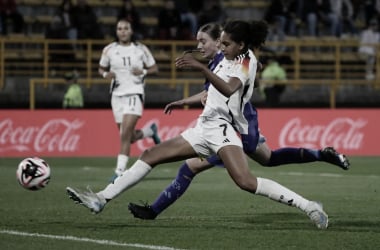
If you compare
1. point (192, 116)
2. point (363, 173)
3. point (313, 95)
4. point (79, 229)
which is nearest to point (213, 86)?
point (79, 229)

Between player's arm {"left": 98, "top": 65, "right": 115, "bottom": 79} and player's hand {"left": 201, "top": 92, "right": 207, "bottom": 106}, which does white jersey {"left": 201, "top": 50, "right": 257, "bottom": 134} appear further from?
player's arm {"left": 98, "top": 65, "right": 115, "bottom": 79}

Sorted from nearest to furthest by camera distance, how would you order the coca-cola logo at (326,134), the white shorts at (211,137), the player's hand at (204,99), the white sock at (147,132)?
1. the white shorts at (211,137)
2. the player's hand at (204,99)
3. the white sock at (147,132)
4. the coca-cola logo at (326,134)

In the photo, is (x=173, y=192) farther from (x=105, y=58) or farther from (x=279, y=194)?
(x=105, y=58)

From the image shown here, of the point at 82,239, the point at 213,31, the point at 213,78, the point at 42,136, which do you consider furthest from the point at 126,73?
the point at 82,239

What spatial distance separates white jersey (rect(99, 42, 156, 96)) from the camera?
1711cm

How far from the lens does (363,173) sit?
1798cm

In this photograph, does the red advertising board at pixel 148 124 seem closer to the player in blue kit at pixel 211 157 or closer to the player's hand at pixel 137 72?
the player's hand at pixel 137 72

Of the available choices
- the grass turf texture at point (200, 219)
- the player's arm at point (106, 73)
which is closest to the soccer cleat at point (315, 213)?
the grass turf texture at point (200, 219)

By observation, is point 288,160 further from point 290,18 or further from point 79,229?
point 290,18

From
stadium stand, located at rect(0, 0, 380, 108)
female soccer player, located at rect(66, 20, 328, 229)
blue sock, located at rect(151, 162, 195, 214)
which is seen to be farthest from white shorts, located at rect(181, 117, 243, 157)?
stadium stand, located at rect(0, 0, 380, 108)

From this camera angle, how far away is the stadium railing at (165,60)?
2572 cm

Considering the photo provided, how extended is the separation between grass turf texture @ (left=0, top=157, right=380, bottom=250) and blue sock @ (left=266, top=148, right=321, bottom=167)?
554 millimetres

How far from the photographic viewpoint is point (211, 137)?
986 centimetres

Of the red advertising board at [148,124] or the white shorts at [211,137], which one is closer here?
the white shorts at [211,137]
